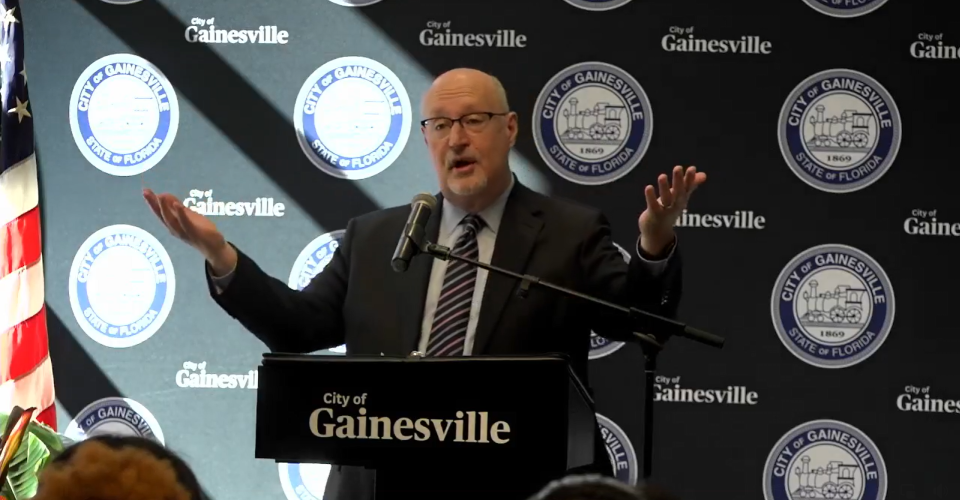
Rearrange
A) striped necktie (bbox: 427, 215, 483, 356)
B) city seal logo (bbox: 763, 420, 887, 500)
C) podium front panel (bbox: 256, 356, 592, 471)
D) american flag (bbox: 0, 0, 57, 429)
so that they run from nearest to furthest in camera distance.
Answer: podium front panel (bbox: 256, 356, 592, 471), striped necktie (bbox: 427, 215, 483, 356), city seal logo (bbox: 763, 420, 887, 500), american flag (bbox: 0, 0, 57, 429)

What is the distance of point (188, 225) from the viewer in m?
2.79

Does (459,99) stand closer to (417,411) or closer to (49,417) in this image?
(417,411)

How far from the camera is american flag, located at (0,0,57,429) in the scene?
4.66m

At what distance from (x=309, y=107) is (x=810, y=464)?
97.5 inches

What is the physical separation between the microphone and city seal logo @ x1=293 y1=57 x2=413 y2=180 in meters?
2.01

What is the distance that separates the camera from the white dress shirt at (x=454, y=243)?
3.13m

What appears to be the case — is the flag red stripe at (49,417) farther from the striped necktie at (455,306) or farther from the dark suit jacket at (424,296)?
→ the striped necktie at (455,306)

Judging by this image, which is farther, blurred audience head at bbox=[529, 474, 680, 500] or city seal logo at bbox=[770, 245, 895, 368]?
city seal logo at bbox=[770, 245, 895, 368]

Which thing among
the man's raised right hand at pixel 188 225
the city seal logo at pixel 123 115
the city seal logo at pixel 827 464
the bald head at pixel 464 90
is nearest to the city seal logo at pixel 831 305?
Result: the city seal logo at pixel 827 464

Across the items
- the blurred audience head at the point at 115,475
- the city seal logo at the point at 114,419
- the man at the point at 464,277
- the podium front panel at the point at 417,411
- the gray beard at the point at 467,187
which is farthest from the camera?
the city seal logo at the point at 114,419

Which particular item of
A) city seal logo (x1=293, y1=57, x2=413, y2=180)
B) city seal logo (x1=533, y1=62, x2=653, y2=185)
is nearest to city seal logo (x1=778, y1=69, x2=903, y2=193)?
city seal logo (x1=533, y1=62, x2=653, y2=185)

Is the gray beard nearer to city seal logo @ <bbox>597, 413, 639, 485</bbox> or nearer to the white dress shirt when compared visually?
the white dress shirt

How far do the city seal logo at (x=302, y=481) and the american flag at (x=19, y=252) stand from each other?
3.20ft

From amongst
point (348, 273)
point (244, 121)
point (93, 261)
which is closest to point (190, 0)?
point (244, 121)
